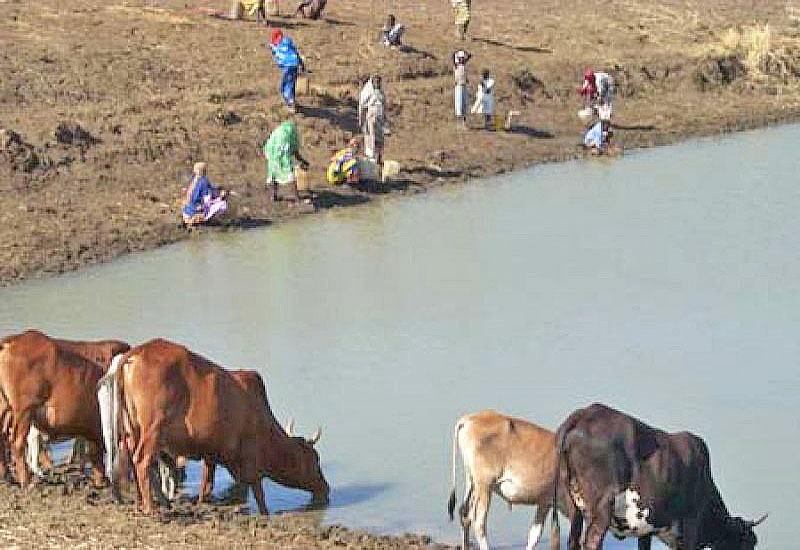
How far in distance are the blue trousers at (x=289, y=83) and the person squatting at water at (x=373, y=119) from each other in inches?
84.2

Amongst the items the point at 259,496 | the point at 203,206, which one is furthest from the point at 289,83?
the point at 259,496

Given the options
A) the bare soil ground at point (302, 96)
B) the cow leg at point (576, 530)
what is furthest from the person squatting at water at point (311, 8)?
the cow leg at point (576, 530)

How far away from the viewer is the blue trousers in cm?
2755

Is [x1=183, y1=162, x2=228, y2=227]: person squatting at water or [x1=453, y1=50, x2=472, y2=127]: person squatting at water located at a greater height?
[x1=453, y1=50, x2=472, y2=127]: person squatting at water

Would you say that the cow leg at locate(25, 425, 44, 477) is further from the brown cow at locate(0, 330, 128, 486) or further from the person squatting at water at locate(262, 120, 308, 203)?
the person squatting at water at locate(262, 120, 308, 203)

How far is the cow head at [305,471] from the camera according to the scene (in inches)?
509

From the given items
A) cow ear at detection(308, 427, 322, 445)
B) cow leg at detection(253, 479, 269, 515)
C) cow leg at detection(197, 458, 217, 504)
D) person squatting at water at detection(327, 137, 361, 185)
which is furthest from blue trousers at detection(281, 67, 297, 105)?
cow leg at detection(253, 479, 269, 515)

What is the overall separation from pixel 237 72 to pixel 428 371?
46.8 feet

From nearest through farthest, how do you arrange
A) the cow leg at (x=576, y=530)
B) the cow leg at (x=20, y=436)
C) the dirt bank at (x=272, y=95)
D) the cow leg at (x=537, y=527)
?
1. the cow leg at (x=576, y=530)
2. the cow leg at (x=537, y=527)
3. the cow leg at (x=20, y=436)
4. the dirt bank at (x=272, y=95)

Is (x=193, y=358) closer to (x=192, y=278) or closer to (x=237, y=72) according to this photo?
(x=192, y=278)

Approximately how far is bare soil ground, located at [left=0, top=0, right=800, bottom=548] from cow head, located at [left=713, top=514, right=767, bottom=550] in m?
11.8

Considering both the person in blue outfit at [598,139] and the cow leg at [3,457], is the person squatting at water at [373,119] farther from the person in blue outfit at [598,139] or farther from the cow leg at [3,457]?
the cow leg at [3,457]

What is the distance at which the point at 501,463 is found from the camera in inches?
461

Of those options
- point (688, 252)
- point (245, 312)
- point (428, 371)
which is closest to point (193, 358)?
point (428, 371)
